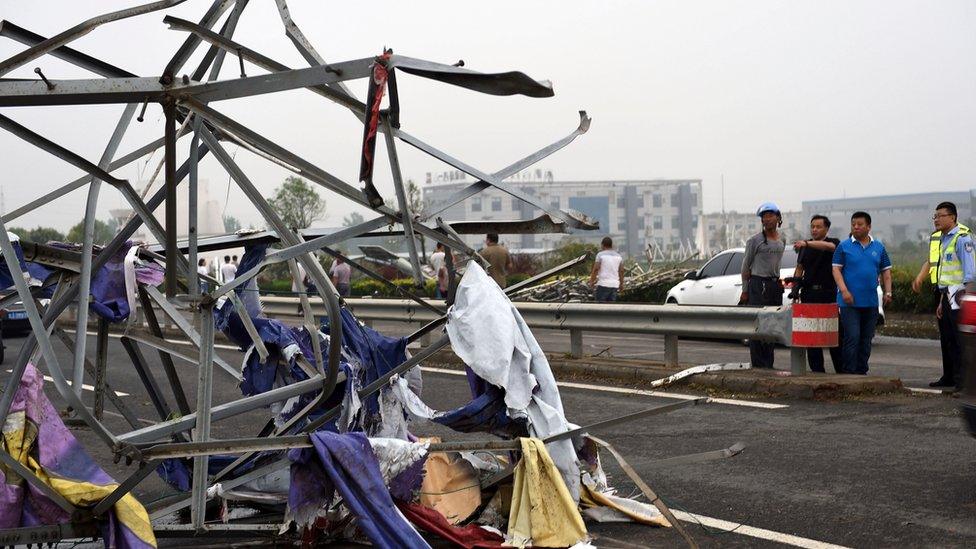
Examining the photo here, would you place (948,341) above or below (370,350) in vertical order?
below

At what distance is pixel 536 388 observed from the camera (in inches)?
204

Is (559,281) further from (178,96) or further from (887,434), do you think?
(178,96)

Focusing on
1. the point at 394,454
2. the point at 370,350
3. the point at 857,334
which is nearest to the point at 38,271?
the point at 370,350

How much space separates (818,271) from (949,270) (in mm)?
1304

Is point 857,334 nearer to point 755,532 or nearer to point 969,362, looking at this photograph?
point 969,362

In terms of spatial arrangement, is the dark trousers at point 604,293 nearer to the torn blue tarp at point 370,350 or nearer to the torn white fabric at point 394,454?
the torn blue tarp at point 370,350

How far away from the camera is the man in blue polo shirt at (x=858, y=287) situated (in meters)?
10.1

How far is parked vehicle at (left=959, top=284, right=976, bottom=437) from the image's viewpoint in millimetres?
5773

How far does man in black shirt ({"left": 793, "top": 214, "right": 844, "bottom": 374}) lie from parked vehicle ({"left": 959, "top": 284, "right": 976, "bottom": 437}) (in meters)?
4.57

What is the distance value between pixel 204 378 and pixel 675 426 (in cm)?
463

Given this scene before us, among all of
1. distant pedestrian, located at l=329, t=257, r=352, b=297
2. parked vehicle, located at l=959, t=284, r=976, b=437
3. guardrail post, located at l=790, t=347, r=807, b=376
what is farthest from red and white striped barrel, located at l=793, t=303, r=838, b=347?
distant pedestrian, located at l=329, t=257, r=352, b=297

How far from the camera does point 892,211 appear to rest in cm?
4878

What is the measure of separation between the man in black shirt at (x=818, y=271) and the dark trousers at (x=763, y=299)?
29 centimetres

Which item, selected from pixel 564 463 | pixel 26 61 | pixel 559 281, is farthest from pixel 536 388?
pixel 559 281
